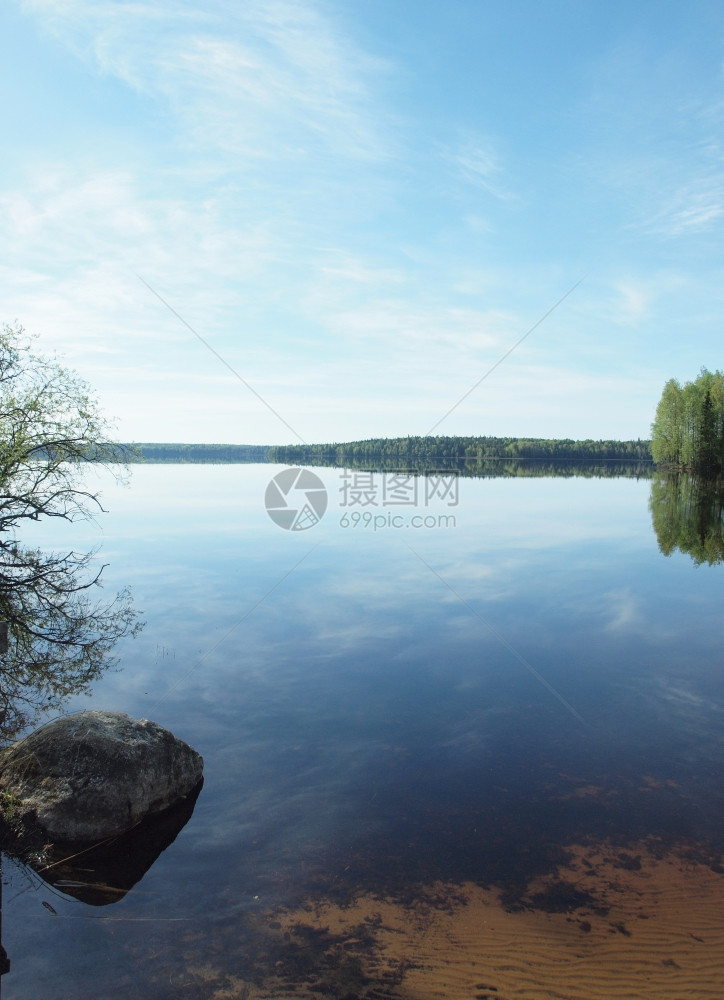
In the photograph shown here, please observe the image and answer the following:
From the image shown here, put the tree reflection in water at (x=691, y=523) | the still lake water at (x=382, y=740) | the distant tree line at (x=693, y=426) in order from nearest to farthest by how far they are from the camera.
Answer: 1. the still lake water at (x=382, y=740)
2. the tree reflection in water at (x=691, y=523)
3. the distant tree line at (x=693, y=426)

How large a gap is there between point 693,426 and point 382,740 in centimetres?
10939

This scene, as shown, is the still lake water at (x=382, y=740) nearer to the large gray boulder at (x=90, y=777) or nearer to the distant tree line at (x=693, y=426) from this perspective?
the large gray boulder at (x=90, y=777)

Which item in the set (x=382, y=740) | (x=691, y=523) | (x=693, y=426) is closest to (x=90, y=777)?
(x=382, y=740)

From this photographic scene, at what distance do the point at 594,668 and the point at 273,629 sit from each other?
8600 millimetres

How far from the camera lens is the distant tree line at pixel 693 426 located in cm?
9150

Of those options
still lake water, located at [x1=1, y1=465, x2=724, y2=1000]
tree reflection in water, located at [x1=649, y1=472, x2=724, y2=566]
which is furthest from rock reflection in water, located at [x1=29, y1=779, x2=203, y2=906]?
tree reflection in water, located at [x1=649, y1=472, x2=724, y2=566]

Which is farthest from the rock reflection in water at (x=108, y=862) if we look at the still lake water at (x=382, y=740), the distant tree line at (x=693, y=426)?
the distant tree line at (x=693, y=426)

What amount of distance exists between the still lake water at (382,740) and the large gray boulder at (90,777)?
707 millimetres

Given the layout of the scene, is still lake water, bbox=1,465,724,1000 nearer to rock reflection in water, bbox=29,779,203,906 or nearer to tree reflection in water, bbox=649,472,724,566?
rock reflection in water, bbox=29,779,203,906

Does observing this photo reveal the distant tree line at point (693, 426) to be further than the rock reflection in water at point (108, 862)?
Yes

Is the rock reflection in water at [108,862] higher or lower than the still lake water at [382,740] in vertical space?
lower

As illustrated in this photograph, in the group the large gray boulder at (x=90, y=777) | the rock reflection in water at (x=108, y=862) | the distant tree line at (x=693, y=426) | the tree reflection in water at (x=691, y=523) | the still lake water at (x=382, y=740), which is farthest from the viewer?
the distant tree line at (x=693, y=426)

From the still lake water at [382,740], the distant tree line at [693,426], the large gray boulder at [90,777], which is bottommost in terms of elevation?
the still lake water at [382,740]

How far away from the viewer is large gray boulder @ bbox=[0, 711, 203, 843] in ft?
26.0
